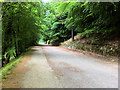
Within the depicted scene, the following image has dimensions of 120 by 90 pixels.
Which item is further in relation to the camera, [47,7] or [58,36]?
[58,36]

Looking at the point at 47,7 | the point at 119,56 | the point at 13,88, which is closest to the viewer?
the point at 13,88

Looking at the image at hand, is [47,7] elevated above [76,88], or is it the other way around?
[47,7]

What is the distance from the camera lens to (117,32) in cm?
74

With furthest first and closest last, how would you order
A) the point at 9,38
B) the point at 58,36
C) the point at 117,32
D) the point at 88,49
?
the point at 58,36, the point at 88,49, the point at 9,38, the point at 117,32

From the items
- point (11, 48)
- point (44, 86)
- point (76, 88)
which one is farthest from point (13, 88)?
point (11, 48)

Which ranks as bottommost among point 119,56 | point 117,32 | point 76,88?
point 76,88

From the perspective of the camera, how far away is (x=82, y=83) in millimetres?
2652

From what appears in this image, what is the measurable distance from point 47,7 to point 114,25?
12.4 ft

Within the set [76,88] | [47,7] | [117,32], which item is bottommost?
[76,88]

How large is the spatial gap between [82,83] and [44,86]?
113 centimetres

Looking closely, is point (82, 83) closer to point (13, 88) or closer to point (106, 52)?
point (13, 88)

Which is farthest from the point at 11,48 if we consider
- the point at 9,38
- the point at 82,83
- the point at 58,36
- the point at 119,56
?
the point at 58,36

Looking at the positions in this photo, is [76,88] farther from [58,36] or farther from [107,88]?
[58,36]

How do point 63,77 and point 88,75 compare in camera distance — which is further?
point 88,75
